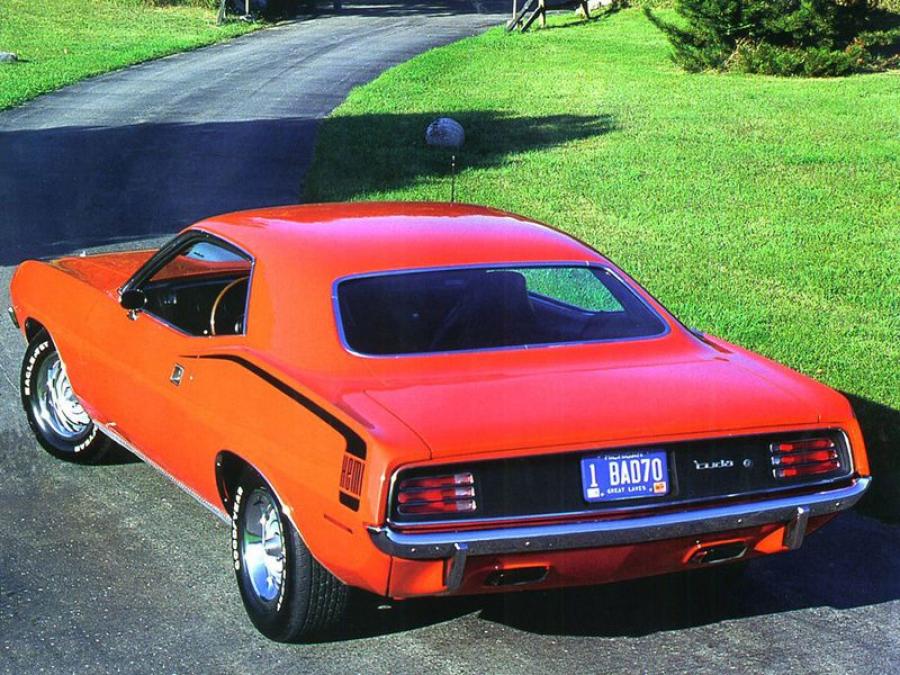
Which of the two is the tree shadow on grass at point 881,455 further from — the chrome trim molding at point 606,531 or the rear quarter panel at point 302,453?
the rear quarter panel at point 302,453

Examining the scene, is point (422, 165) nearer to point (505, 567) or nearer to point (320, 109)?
point (320, 109)

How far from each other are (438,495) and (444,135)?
14.0 metres

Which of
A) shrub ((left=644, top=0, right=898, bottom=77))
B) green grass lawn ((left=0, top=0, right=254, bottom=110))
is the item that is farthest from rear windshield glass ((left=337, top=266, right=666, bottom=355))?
green grass lawn ((left=0, top=0, right=254, bottom=110))

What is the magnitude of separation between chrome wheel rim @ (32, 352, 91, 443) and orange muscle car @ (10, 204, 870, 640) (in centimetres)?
77

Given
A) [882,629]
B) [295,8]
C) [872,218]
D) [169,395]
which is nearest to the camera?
[882,629]

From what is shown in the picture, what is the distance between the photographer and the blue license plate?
446 cm

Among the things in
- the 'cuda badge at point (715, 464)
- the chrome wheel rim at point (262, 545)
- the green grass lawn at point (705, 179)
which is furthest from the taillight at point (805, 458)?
the green grass lawn at point (705, 179)

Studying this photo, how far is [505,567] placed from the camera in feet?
14.4

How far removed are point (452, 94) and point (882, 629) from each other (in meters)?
20.3

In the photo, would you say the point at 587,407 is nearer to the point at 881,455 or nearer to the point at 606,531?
the point at 606,531

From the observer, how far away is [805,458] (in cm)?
483

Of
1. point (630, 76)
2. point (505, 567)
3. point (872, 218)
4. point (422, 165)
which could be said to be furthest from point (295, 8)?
point (505, 567)

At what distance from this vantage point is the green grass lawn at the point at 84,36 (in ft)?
93.2

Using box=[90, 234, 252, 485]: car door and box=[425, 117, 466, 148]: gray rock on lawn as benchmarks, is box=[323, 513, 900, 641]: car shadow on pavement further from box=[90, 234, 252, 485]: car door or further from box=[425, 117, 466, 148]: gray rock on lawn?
box=[425, 117, 466, 148]: gray rock on lawn
